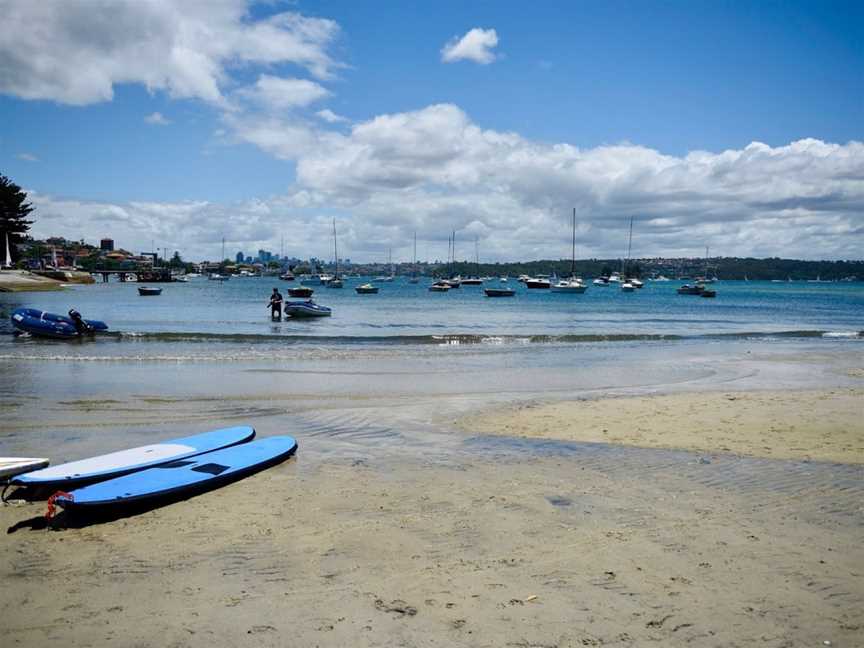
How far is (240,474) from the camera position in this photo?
798 cm

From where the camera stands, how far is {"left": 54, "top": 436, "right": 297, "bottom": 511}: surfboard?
6.55 m

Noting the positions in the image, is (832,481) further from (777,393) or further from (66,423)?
(66,423)

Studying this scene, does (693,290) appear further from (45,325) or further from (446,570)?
(446,570)

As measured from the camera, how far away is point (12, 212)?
86438mm

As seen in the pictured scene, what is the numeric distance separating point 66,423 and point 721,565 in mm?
10794

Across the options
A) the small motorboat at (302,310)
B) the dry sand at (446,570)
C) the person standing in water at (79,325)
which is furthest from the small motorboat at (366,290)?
the dry sand at (446,570)

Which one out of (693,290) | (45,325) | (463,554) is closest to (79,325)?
(45,325)

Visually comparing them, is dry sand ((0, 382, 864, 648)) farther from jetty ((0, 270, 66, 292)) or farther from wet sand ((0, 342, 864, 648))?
jetty ((0, 270, 66, 292))

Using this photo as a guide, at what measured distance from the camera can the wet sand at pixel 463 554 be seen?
433 cm

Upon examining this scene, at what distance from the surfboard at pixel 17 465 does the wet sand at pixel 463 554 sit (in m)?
0.92

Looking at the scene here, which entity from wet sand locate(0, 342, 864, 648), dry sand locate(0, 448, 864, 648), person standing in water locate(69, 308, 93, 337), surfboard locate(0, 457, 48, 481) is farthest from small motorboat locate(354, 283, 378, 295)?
dry sand locate(0, 448, 864, 648)

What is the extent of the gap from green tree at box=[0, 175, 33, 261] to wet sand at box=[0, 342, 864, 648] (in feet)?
306

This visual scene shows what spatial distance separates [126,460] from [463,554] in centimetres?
499

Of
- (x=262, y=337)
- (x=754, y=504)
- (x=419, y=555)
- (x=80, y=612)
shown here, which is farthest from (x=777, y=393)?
(x=262, y=337)
